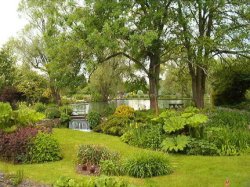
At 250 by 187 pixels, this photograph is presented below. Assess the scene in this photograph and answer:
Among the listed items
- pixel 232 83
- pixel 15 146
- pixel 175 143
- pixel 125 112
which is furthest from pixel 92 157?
pixel 232 83

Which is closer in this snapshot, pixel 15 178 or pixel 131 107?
pixel 15 178

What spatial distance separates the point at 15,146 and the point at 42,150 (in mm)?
854

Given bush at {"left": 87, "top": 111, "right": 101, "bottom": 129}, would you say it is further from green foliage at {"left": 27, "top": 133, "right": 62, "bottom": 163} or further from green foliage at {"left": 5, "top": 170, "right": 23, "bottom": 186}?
green foliage at {"left": 5, "top": 170, "right": 23, "bottom": 186}

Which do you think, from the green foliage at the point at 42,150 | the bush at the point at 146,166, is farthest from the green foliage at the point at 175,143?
the green foliage at the point at 42,150

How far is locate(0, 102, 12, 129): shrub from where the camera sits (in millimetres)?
13172

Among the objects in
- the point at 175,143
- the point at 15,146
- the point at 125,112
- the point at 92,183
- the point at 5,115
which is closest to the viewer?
the point at 92,183

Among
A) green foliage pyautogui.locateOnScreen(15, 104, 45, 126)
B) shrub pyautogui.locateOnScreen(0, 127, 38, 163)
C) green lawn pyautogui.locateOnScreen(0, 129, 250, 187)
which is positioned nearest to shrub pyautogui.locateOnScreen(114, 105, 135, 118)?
green lawn pyautogui.locateOnScreen(0, 129, 250, 187)

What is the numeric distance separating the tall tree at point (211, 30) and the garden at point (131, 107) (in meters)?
0.07

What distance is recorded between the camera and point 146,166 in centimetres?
1015

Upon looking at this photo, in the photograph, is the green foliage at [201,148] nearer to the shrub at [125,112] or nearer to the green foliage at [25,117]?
the green foliage at [25,117]

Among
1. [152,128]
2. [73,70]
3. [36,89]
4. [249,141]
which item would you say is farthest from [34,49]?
[249,141]

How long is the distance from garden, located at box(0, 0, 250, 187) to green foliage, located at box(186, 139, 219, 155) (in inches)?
1.3

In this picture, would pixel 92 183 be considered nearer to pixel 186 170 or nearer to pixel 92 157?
pixel 92 157

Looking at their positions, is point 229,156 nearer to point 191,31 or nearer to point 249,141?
point 249,141
